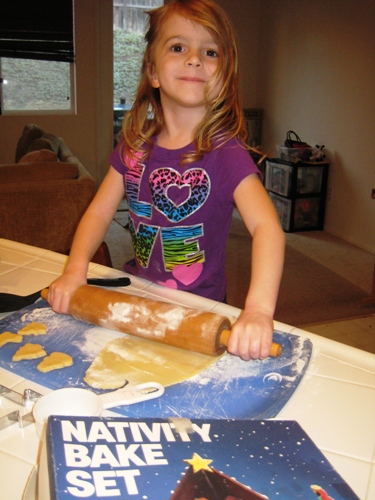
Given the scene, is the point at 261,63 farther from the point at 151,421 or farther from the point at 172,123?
the point at 151,421

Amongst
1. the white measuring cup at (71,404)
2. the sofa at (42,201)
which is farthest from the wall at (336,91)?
the white measuring cup at (71,404)

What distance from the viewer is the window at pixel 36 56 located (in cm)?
545

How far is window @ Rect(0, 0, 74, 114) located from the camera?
5.45 meters

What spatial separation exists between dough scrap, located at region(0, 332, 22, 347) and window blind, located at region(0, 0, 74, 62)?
5334 millimetres

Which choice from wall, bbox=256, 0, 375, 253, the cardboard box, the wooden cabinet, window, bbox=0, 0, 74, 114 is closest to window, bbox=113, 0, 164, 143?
window, bbox=0, 0, 74, 114

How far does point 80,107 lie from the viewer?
18.7ft

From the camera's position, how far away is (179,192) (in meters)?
1.21

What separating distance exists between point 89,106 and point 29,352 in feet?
17.4

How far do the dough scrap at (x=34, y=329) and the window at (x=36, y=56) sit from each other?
17.1 ft

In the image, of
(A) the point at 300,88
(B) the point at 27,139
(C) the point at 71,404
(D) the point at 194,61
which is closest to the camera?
(C) the point at 71,404

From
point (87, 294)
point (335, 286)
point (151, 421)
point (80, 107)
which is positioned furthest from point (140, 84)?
point (80, 107)

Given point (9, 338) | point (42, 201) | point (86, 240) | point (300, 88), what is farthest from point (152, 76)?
point (300, 88)

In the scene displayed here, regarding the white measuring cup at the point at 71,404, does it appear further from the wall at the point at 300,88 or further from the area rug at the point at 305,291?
the wall at the point at 300,88

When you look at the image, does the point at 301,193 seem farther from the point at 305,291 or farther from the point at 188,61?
the point at 188,61
